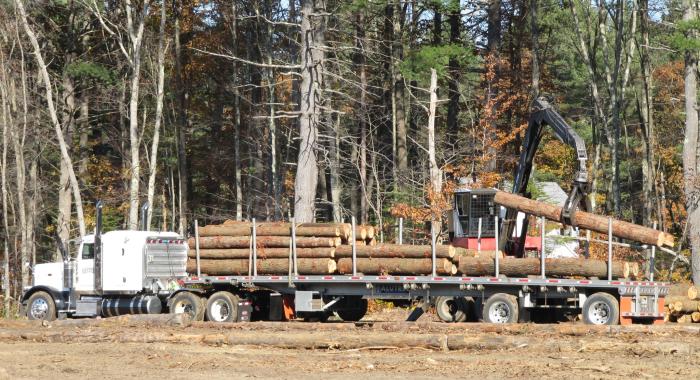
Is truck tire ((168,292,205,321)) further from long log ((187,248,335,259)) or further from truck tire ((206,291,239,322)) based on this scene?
long log ((187,248,335,259))

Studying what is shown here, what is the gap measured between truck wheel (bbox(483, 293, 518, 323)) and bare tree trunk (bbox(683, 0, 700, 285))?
1083cm

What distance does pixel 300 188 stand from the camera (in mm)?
33344

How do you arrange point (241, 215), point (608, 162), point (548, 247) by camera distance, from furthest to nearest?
point (608, 162) → point (241, 215) → point (548, 247)

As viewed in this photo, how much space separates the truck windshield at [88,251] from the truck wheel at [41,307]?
4.96ft

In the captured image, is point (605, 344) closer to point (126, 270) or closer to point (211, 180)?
point (126, 270)

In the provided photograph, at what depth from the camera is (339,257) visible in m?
25.5

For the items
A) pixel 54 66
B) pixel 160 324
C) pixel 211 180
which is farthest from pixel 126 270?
pixel 211 180

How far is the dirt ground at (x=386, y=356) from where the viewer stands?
55.6 feet

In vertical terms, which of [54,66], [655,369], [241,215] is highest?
[54,66]

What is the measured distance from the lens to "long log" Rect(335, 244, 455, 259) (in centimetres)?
2453

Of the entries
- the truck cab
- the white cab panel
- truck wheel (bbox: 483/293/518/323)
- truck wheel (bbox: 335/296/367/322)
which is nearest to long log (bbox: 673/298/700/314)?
truck wheel (bbox: 483/293/518/323)

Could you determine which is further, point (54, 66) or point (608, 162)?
point (608, 162)

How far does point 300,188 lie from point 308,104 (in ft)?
8.39

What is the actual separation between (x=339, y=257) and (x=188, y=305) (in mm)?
4255
